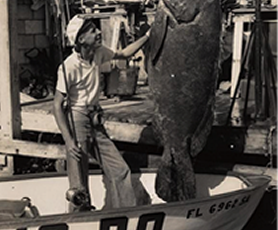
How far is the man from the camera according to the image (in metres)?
4.91

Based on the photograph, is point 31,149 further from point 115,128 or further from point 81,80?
point 81,80

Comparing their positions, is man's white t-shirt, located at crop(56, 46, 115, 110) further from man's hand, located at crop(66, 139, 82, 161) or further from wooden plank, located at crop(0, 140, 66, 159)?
wooden plank, located at crop(0, 140, 66, 159)

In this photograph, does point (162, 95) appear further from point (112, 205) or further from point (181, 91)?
point (112, 205)

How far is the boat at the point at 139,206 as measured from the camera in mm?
4629

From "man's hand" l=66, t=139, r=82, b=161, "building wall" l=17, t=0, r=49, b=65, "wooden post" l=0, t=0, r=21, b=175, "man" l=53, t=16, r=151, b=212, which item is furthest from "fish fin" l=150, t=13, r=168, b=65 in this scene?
"building wall" l=17, t=0, r=49, b=65

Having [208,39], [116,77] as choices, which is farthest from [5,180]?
[116,77]

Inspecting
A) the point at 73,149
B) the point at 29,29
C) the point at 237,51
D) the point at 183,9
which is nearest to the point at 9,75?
the point at 73,149

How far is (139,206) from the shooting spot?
4816mm

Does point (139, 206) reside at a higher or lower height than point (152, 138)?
lower

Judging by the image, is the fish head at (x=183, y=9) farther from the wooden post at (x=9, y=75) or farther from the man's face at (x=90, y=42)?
the wooden post at (x=9, y=75)

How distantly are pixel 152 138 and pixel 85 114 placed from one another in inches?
62.3

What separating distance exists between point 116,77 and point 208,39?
430 centimetres

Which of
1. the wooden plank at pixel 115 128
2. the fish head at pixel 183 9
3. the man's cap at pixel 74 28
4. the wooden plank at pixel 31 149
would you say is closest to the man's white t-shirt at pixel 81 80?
the man's cap at pixel 74 28

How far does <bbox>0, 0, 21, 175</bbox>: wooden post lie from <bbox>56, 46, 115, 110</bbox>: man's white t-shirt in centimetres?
219
